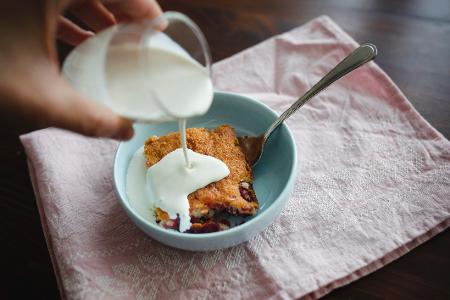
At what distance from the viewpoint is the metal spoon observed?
1.18 metres

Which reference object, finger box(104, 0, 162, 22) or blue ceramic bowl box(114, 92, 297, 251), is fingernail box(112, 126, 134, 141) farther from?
finger box(104, 0, 162, 22)

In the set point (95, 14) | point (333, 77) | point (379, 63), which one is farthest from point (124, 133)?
point (379, 63)

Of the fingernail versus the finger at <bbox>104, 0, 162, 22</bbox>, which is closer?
the fingernail

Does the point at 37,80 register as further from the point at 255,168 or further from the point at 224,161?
the point at 255,168

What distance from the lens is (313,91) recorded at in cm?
119

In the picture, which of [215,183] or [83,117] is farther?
[215,183]

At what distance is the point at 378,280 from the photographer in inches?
39.3

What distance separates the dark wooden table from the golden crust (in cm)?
29

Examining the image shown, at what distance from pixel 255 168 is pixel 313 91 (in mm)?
251

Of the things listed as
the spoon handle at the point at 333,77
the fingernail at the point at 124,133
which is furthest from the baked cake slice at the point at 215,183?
the fingernail at the point at 124,133

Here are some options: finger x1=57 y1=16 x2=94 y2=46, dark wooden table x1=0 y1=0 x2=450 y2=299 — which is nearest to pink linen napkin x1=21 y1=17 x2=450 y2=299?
dark wooden table x1=0 y1=0 x2=450 y2=299

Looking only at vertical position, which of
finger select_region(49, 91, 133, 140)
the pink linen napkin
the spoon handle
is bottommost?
the pink linen napkin

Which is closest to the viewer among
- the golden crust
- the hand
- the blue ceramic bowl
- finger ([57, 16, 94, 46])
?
the hand

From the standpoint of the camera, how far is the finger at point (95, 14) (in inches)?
45.9
